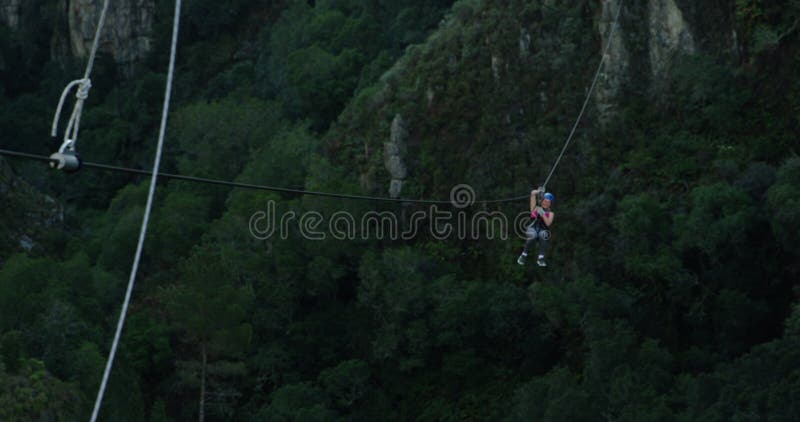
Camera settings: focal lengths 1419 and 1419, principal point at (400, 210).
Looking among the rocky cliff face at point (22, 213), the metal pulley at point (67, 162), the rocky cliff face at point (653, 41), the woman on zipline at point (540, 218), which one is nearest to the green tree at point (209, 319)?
the rocky cliff face at point (22, 213)

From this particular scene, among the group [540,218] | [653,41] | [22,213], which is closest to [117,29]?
[22,213]

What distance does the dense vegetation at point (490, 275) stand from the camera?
1911 inches

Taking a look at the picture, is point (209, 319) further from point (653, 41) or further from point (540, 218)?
point (540, 218)

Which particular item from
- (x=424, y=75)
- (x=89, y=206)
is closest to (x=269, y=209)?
A: (x=424, y=75)

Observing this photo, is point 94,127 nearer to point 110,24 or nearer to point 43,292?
point 110,24

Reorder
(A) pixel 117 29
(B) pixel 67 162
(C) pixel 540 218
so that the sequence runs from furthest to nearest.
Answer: (A) pixel 117 29 → (C) pixel 540 218 → (B) pixel 67 162

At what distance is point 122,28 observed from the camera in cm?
9775

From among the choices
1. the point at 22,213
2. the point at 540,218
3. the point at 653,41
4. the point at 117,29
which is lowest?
the point at 540,218

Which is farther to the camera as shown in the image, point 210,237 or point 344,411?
point 210,237

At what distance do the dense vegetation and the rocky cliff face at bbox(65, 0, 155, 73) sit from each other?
29256mm

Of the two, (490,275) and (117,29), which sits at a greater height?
(117,29)

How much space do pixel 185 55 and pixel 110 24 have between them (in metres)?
7.67

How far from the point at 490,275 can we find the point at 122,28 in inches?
1916

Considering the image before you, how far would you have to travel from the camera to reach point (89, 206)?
8588cm
